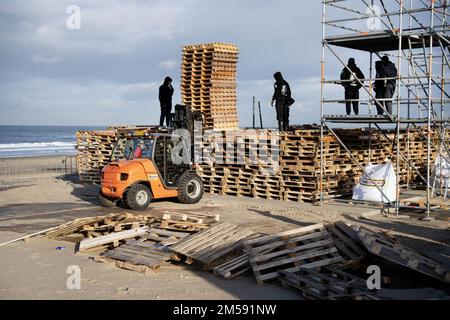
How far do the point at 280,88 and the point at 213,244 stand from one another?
8547mm

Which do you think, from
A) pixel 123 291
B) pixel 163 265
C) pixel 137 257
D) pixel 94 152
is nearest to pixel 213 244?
pixel 163 265

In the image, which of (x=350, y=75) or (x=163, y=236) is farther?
(x=350, y=75)

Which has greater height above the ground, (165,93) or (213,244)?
(165,93)

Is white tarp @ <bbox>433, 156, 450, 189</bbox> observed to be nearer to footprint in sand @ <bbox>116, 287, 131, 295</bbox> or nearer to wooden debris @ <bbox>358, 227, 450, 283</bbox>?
wooden debris @ <bbox>358, 227, 450, 283</bbox>

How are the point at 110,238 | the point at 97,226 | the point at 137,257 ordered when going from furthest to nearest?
the point at 97,226 < the point at 110,238 < the point at 137,257

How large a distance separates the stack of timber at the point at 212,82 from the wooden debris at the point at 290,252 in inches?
350

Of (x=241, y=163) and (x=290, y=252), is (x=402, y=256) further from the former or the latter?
(x=241, y=163)

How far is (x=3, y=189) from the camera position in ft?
64.5

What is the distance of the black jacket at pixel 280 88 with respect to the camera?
55.6ft

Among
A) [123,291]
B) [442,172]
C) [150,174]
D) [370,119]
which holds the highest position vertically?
[370,119]

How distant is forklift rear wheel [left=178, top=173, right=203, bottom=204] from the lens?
591 inches

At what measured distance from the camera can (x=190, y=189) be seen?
1547 centimetres

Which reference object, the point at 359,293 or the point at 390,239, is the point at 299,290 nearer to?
the point at 359,293
